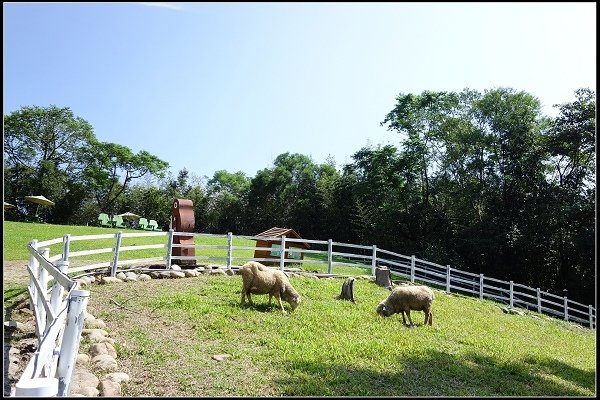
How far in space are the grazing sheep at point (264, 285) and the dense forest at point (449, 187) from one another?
791 inches

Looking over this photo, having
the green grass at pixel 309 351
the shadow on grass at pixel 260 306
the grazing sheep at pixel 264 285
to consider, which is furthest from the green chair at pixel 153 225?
the grazing sheep at pixel 264 285

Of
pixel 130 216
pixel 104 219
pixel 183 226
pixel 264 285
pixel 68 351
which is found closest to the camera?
pixel 68 351

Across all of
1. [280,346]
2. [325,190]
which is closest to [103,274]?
[280,346]

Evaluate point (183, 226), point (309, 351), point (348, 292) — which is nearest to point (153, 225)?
point (183, 226)

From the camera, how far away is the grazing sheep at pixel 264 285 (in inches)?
336

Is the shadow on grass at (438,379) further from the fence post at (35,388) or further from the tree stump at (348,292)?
the tree stump at (348,292)

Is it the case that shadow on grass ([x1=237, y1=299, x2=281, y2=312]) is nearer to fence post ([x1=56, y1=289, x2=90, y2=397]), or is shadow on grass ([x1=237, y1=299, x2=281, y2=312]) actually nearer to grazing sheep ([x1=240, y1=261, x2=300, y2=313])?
grazing sheep ([x1=240, y1=261, x2=300, y2=313])

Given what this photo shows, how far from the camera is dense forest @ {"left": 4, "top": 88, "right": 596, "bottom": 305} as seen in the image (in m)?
25.2

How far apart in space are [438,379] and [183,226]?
9.23m

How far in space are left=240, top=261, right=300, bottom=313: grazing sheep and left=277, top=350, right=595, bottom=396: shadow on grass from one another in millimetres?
2866

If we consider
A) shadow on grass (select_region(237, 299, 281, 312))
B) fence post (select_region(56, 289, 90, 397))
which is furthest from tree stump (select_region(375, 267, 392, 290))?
fence post (select_region(56, 289, 90, 397))

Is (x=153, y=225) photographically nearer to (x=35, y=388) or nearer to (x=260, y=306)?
(x=260, y=306)

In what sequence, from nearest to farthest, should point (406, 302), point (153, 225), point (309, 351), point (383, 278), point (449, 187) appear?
1. point (309, 351)
2. point (406, 302)
3. point (383, 278)
4. point (449, 187)
5. point (153, 225)

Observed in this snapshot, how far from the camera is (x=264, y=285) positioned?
28.0 ft
